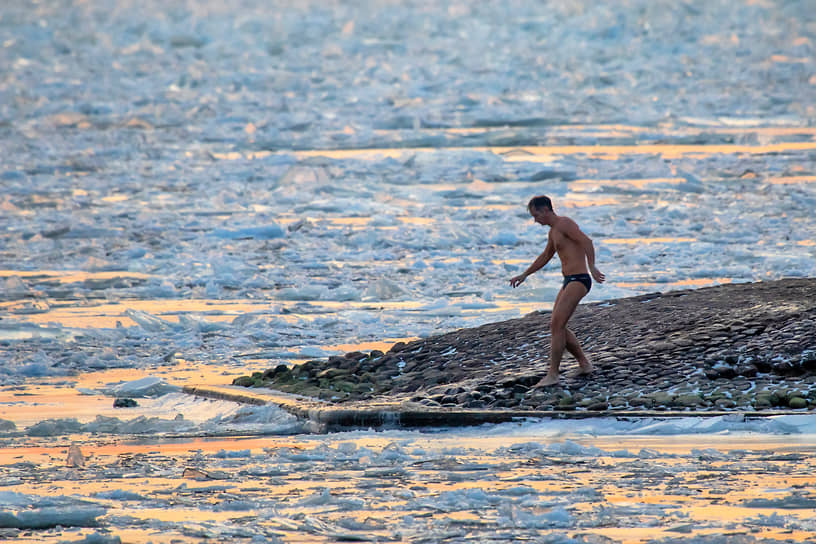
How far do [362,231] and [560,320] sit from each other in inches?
522

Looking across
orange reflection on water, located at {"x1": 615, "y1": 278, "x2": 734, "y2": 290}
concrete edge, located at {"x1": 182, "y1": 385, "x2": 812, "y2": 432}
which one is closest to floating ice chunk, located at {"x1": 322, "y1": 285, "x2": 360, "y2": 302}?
orange reflection on water, located at {"x1": 615, "y1": 278, "x2": 734, "y2": 290}

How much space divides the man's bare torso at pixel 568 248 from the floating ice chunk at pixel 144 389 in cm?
394

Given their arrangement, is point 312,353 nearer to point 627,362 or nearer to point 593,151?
point 627,362

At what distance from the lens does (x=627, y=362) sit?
506 inches

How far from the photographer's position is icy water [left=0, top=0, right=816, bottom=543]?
8.92 meters

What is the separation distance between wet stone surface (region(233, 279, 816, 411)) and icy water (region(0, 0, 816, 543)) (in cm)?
89

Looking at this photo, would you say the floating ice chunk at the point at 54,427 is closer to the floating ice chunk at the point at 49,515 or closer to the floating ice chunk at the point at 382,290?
the floating ice chunk at the point at 49,515

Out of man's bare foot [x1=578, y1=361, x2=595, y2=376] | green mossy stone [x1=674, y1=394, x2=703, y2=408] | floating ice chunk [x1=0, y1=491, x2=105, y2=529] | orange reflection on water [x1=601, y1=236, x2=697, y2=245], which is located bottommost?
green mossy stone [x1=674, y1=394, x2=703, y2=408]

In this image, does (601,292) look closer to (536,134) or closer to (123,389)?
(123,389)

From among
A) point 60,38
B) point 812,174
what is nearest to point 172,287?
point 812,174

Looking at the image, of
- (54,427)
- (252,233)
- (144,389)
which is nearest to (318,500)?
(54,427)

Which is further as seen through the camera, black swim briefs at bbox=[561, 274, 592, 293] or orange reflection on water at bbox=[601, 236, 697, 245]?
orange reflection on water at bbox=[601, 236, 697, 245]

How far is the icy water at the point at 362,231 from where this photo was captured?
892cm

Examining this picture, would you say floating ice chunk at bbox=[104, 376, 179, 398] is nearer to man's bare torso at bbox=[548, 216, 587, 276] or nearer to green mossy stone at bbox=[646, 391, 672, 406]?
man's bare torso at bbox=[548, 216, 587, 276]
